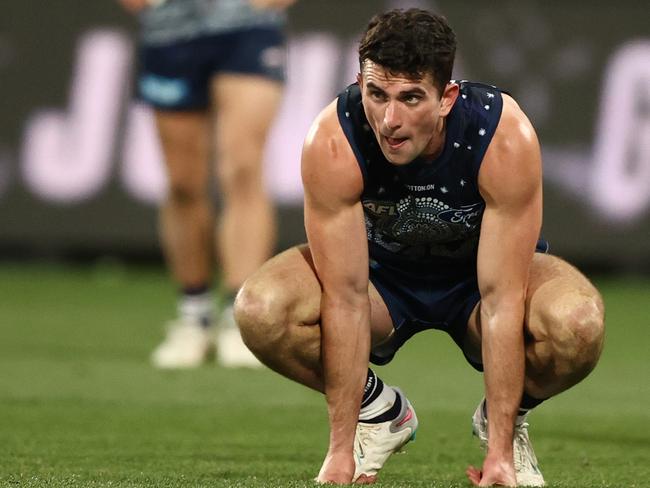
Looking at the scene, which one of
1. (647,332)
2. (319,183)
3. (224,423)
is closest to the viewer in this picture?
(319,183)

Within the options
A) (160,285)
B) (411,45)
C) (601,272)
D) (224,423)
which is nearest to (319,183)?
(411,45)

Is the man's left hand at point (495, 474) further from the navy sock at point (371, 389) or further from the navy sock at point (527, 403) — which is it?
the navy sock at point (371, 389)

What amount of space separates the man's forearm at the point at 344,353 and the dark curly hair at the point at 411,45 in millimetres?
707

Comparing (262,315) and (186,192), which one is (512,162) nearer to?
(262,315)

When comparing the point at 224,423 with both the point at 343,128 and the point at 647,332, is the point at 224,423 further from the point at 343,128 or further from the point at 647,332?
the point at 647,332

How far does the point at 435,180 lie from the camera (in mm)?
4180

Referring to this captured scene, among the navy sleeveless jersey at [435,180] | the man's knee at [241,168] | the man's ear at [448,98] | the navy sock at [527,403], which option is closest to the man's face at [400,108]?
the man's ear at [448,98]

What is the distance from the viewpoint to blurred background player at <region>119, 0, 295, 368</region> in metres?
6.67

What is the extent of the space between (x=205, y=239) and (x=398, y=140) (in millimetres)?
3209

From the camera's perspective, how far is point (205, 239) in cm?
706

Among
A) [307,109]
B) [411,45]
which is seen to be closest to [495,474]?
[411,45]

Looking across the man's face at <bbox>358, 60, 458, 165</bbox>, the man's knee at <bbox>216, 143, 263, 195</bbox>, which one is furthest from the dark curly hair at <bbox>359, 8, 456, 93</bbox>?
the man's knee at <bbox>216, 143, 263, 195</bbox>

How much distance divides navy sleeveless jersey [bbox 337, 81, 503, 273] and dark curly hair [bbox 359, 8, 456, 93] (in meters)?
0.24

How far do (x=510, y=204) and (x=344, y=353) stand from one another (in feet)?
2.04
